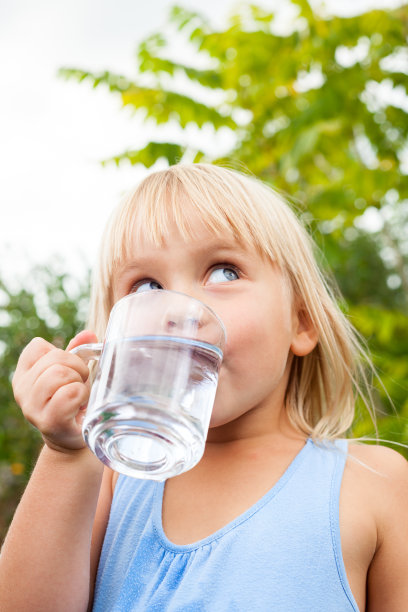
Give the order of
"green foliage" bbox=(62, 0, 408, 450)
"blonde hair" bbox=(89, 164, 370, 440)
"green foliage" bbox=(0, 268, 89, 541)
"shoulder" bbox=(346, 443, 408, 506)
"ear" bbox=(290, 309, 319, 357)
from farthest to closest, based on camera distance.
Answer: "green foliage" bbox=(0, 268, 89, 541), "green foliage" bbox=(62, 0, 408, 450), "ear" bbox=(290, 309, 319, 357), "blonde hair" bbox=(89, 164, 370, 440), "shoulder" bbox=(346, 443, 408, 506)

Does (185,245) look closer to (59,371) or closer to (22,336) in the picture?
(59,371)

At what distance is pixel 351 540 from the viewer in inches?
50.0

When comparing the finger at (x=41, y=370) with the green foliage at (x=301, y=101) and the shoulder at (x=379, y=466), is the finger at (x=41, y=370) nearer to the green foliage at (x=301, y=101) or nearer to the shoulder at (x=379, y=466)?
the shoulder at (x=379, y=466)

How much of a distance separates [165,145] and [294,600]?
9.43 ft

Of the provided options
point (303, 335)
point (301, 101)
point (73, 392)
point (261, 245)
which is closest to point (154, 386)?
point (73, 392)

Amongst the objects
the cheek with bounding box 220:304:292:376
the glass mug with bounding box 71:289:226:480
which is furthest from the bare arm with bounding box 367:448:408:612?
the glass mug with bounding box 71:289:226:480

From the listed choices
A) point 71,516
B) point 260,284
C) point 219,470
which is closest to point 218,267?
point 260,284

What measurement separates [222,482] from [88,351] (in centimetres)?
50

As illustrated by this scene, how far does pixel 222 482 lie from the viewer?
4.81 ft

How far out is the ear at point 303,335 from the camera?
1669 millimetres

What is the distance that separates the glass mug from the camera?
0.99 metres

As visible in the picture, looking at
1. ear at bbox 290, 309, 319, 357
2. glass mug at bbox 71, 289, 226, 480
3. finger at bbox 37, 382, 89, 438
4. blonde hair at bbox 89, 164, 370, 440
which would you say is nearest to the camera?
glass mug at bbox 71, 289, 226, 480

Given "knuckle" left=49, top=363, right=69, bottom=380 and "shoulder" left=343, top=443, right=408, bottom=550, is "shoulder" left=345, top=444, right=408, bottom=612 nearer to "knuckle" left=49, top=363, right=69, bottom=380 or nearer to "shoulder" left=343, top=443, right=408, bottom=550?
"shoulder" left=343, top=443, right=408, bottom=550

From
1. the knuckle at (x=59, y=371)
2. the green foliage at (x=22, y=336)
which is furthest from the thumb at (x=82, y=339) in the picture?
the green foliage at (x=22, y=336)
